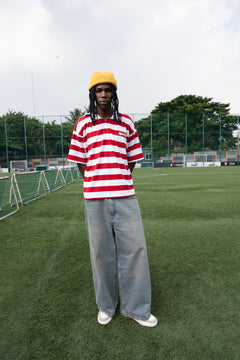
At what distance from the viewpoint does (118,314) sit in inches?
88.1

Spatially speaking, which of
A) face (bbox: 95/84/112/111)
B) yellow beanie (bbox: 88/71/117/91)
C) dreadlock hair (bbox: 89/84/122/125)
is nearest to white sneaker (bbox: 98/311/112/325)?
dreadlock hair (bbox: 89/84/122/125)

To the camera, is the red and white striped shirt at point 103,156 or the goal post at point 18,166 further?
the goal post at point 18,166

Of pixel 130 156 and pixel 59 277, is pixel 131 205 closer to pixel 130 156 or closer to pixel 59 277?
pixel 130 156

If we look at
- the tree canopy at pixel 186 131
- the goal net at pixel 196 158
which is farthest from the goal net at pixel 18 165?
the goal net at pixel 196 158

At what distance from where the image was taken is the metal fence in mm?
37812

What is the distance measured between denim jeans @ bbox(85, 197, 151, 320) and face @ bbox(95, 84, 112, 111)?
757 millimetres

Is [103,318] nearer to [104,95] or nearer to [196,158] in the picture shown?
[104,95]

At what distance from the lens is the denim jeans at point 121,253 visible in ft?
6.59

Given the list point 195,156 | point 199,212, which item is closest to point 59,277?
point 199,212

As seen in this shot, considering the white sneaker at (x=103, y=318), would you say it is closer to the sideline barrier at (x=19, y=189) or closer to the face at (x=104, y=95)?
the face at (x=104, y=95)

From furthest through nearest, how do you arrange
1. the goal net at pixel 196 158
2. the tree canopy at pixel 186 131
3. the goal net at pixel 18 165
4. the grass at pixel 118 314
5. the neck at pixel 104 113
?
the tree canopy at pixel 186 131, the goal net at pixel 196 158, the goal net at pixel 18 165, the neck at pixel 104 113, the grass at pixel 118 314

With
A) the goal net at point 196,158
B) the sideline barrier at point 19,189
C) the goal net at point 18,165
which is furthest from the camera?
the goal net at point 196,158

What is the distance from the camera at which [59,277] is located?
2.96m

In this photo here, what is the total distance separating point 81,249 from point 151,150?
36.8 metres
